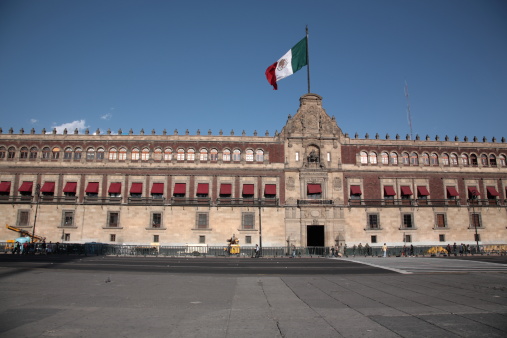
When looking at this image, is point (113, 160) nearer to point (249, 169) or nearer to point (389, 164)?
point (249, 169)

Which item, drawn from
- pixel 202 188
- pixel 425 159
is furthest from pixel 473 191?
pixel 202 188

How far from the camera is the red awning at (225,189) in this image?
5041 cm

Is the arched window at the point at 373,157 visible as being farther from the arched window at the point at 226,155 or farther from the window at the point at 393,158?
the arched window at the point at 226,155

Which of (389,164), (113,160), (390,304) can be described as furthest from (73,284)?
(389,164)

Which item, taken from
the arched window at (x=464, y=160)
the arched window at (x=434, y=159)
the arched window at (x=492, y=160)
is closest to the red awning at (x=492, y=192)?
the arched window at (x=492, y=160)

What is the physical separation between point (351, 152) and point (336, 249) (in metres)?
14.7

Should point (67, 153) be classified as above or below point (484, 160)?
above

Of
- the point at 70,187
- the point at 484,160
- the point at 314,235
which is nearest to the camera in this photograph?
the point at 70,187

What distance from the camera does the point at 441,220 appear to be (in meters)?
52.3

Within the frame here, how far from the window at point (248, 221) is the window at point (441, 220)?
2702 cm

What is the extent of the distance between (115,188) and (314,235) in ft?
96.8

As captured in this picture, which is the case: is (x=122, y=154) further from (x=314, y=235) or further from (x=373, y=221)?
(x=373, y=221)

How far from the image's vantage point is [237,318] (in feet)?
37.3

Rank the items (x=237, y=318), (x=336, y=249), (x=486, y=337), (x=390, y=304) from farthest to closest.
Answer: (x=336, y=249) → (x=390, y=304) → (x=237, y=318) → (x=486, y=337)
